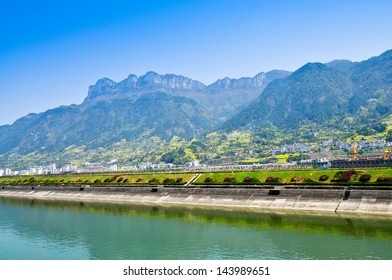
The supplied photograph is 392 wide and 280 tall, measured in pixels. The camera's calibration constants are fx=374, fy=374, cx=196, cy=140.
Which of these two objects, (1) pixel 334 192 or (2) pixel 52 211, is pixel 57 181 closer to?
(2) pixel 52 211

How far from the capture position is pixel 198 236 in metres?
54.1

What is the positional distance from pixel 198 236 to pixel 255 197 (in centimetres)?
2930

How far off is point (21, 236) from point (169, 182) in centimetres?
4712

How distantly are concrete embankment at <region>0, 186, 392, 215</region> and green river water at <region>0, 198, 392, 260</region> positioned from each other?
186 inches

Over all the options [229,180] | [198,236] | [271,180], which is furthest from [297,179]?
[198,236]

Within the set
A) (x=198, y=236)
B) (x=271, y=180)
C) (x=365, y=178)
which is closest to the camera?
(x=198, y=236)

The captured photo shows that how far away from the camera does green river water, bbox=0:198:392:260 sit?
44.1 metres

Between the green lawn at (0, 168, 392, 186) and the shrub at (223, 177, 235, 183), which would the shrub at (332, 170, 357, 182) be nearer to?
the green lawn at (0, 168, 392, 186)

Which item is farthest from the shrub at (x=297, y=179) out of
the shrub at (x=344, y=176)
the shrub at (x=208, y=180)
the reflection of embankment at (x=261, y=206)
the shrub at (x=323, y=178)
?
the shrub at (x=208, y=180)

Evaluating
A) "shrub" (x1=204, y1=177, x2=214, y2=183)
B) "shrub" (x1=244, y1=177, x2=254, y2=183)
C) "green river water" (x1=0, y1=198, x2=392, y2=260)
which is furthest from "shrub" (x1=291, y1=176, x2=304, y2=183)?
"shrub" (x1=204, y1=177, x2=214, y2=183)

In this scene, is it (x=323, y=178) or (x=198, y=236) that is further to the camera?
(x=323, y=178)

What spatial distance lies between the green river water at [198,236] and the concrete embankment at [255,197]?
4722 millimetres

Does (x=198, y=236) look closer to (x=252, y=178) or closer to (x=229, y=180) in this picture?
(x=252, y=178)
